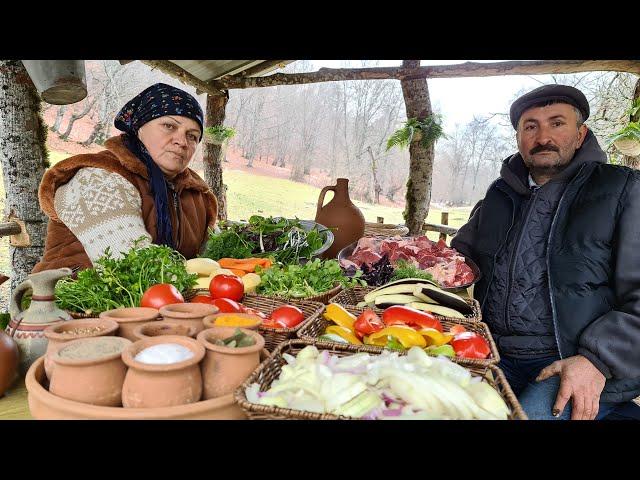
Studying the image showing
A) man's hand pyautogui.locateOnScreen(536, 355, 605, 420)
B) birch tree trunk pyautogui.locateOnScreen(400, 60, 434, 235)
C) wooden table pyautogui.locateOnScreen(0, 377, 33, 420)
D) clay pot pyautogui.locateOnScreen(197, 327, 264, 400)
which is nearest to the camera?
clay pot pyautogui.locateOnScreen(197, 327, 264, 400)

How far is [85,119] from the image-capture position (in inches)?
829

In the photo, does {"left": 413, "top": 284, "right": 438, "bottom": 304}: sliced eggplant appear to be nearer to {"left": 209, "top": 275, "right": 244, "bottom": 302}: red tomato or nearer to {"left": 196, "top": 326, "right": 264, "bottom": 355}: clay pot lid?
{"left": 209, "top": 275, "right": 244, "bottom": 302}: red tomato

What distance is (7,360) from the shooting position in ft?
4.36

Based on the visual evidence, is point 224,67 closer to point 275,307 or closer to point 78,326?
point 275,307

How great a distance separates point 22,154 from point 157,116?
1.87 meters

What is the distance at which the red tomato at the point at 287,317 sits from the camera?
5.53 ft

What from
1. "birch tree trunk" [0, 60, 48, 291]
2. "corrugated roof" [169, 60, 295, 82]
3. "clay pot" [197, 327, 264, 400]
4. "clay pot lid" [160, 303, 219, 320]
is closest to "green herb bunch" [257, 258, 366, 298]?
"clay pot lid" [160, 303, 219, 320]

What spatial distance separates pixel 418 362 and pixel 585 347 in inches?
57.7

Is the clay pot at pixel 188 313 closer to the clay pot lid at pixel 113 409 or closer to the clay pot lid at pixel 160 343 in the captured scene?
the clay pot lid at pixel 160 343

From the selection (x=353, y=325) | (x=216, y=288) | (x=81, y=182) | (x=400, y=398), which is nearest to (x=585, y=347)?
(x=353, y=325)

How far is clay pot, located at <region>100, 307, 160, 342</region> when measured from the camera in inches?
51.0

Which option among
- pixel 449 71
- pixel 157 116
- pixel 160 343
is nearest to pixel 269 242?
pixel 157 116

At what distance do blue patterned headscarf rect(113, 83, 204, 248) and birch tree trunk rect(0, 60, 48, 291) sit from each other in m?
1.55
